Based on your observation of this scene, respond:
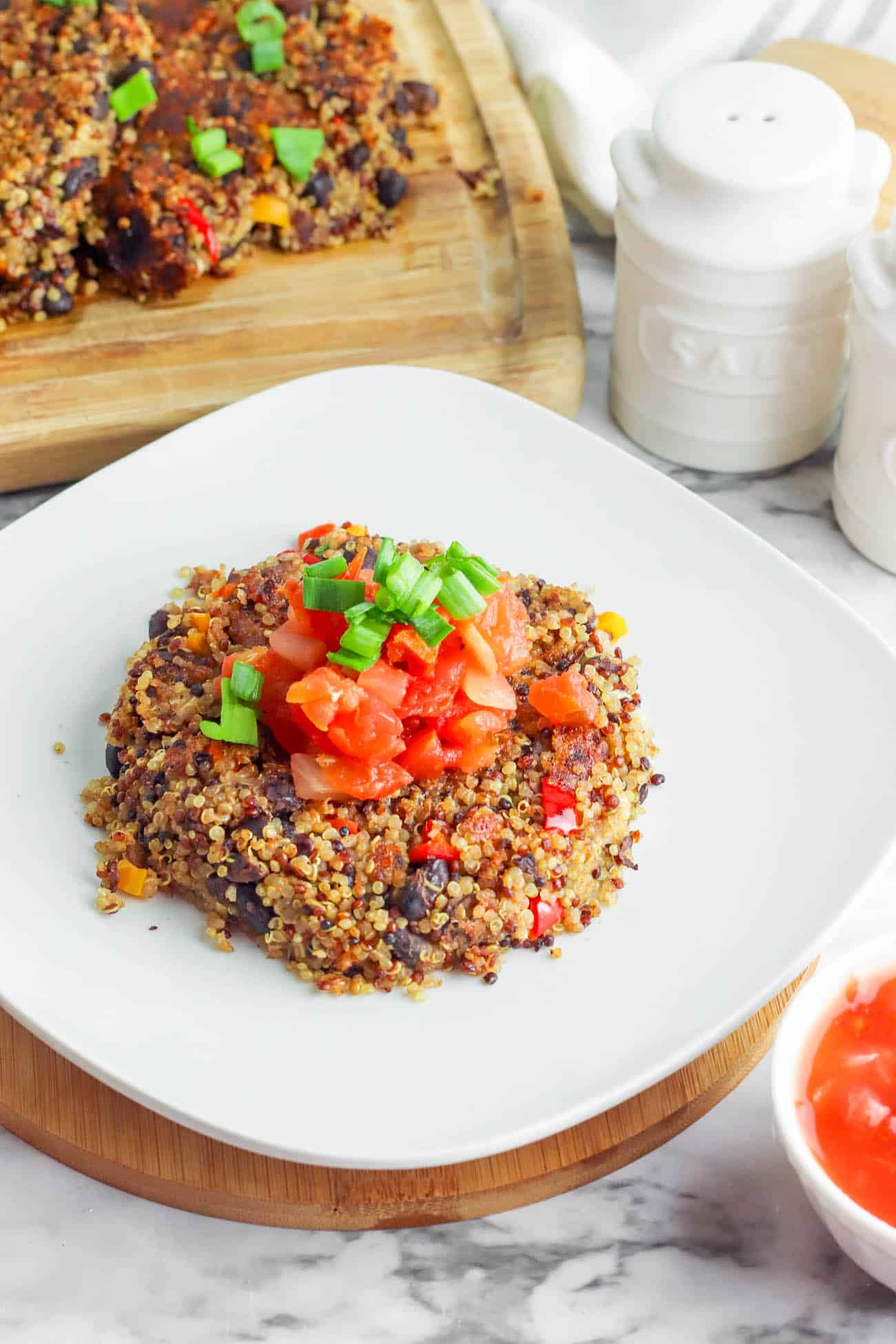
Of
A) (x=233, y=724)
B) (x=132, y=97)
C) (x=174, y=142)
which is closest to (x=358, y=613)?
(x=233, y=724)

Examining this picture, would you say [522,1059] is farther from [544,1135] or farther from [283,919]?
[283,919]

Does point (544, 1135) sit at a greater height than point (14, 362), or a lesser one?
lesser

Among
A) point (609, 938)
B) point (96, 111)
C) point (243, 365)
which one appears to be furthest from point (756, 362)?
point (96, 111)

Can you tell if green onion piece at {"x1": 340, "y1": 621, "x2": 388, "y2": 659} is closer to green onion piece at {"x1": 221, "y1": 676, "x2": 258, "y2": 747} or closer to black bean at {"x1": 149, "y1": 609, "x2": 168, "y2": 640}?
green onion piece at {"x1": 221, "y1": 676, "x2": 258, "y2": 747}

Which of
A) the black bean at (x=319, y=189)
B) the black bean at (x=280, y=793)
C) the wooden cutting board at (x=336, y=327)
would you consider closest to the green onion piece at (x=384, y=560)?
the black bean at (x=280, y=793)

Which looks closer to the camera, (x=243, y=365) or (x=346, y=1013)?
(x=346, y=1013)

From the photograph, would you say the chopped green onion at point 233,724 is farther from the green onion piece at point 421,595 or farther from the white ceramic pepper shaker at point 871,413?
the white ceramic pepper shaker at point 871,413

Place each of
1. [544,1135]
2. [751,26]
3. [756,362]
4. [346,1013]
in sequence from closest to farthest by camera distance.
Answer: [544,1135] → [346,1013] → [756,362] → [751,26]
